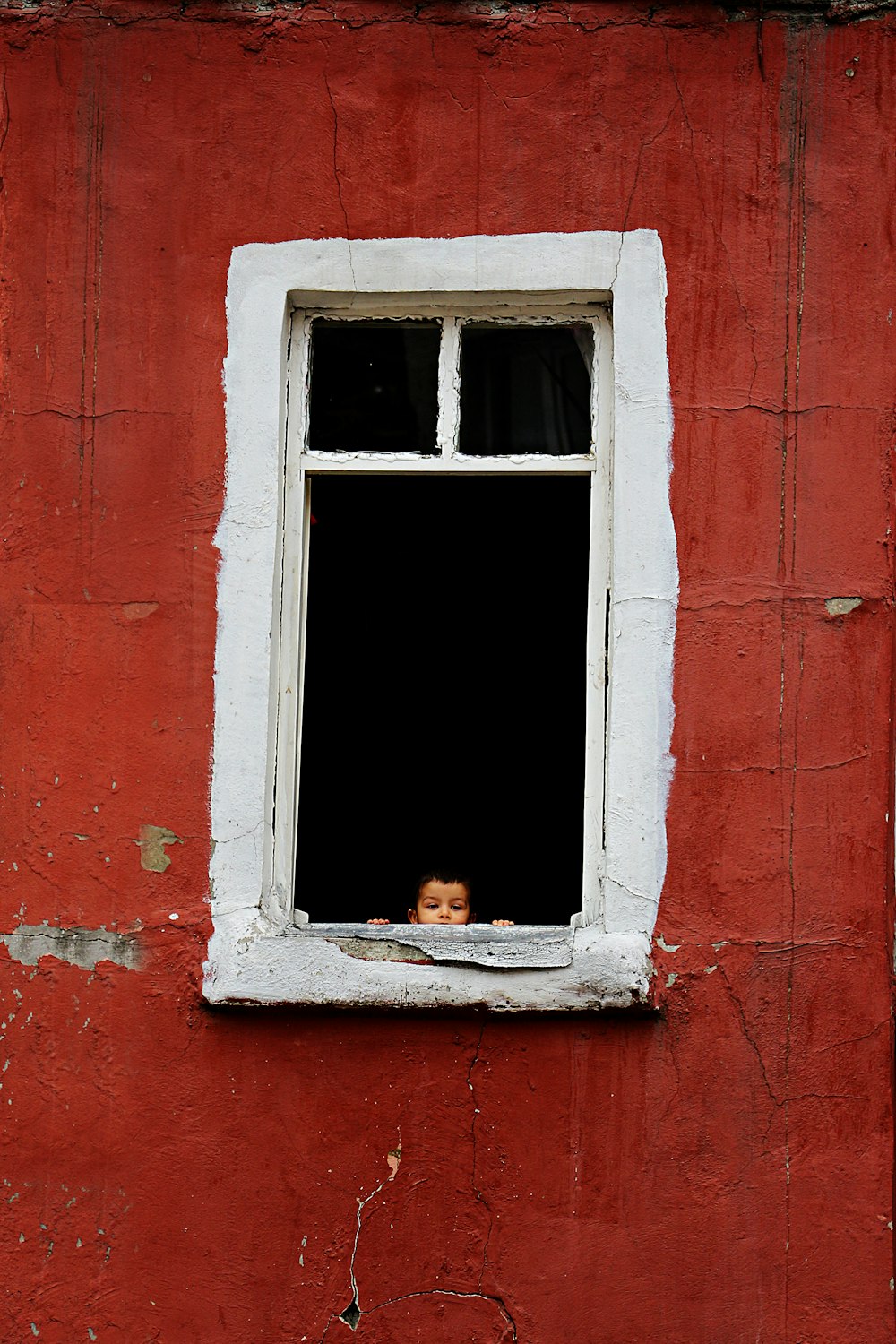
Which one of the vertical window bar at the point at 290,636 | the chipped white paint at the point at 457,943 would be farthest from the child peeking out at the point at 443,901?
the vertical window bar at the point at 290,636

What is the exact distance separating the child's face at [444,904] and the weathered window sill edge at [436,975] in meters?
0.56

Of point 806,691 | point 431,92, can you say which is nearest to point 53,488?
point 431,92

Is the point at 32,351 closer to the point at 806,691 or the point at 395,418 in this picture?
the point at 395,418

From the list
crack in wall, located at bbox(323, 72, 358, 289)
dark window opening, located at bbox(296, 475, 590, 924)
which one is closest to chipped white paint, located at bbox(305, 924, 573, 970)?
crack in wall, located at bbox(323, 72, 358, 289)

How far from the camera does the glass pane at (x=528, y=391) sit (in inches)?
180

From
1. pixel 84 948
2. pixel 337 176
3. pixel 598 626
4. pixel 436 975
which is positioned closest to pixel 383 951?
pixel 436 975

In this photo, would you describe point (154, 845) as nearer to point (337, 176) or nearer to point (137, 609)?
point (137, 609)

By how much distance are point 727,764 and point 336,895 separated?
3.60 meters

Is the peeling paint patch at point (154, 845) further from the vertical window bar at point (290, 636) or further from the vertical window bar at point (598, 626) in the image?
the vertical window bar at point (598, 626)

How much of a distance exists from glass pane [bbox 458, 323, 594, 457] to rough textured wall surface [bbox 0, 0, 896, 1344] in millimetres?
323

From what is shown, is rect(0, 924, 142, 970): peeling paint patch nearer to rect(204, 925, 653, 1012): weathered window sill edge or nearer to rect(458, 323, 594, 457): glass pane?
→ rect(204, 925, 653, 1012): weathered window sill edge

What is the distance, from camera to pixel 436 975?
13.9ft

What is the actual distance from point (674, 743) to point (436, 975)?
36.9 inches

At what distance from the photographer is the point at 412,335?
15.1 feet
